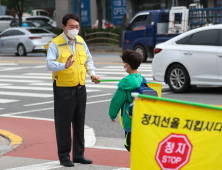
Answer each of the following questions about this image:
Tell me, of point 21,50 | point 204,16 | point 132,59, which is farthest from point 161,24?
point 132,59

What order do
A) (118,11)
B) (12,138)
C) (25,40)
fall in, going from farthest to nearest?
(118,11), (25,40), (12,138)

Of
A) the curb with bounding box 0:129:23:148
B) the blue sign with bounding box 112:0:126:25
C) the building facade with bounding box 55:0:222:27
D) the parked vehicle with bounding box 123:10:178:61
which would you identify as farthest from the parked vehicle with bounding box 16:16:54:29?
the curb with bounding box 0:129:23:148

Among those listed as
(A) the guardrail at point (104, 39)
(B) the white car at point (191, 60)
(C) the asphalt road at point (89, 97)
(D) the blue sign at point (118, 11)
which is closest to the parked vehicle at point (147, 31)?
(C) the asphalt road at point (89, 97)

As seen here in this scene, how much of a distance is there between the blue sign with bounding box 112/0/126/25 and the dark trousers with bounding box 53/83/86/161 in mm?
26798

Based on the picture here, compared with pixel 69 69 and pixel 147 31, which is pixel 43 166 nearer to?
pixel 69 69

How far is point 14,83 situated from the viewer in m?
13.9

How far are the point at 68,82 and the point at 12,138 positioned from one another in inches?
90.1

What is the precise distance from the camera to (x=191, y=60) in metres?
10.2

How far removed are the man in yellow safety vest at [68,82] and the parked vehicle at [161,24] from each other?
40.2ft

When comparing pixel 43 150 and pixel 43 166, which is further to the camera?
pixel 43 150

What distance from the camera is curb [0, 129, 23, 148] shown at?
6363mm

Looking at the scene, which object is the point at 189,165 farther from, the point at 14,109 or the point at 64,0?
the point at 64,0

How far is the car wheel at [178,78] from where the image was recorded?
10.4 metres

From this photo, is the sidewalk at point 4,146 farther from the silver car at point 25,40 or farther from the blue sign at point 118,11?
the blue sign at point 118,11
